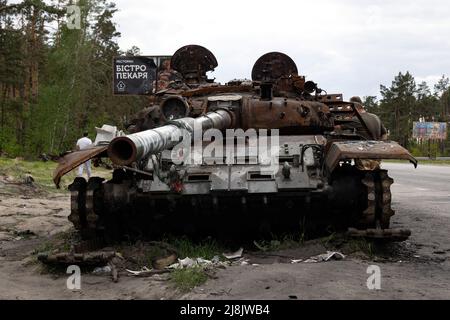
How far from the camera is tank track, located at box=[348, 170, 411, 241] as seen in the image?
6.81 metres

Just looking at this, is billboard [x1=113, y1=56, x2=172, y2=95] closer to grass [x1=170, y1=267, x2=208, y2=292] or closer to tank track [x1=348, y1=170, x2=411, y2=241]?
tank track [x1=348, y1=170, x2=411, y2=241]

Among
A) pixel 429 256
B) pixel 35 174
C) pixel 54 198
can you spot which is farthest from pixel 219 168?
pixel 35 174

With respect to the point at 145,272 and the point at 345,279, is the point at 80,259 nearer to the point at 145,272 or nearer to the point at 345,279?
the point at 145,272

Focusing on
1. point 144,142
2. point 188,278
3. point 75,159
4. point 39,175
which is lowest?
point 188,278

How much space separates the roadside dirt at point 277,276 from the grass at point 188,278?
6 centimetres

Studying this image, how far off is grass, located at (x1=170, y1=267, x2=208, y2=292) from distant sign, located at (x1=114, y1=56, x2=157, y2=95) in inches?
331

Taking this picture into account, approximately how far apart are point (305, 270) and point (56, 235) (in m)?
4.41

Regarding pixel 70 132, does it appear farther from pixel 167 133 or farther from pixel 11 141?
pixel 167 133

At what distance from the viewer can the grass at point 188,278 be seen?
16.9ft

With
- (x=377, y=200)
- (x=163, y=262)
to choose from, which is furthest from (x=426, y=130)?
(x=163, y=262)

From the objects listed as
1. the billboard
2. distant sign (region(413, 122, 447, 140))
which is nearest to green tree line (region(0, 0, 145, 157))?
the billboard

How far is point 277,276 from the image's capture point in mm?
5332

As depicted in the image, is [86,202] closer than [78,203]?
Yes

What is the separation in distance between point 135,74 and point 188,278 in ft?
30.4
